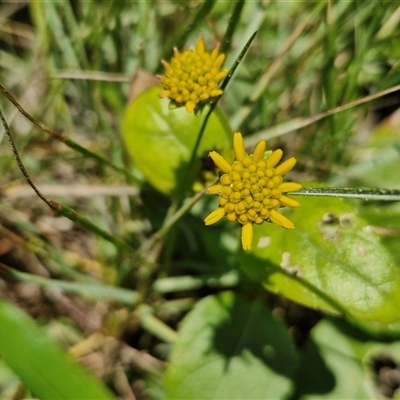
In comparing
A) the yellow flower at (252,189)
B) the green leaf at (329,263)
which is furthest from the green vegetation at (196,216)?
the yellow flower at (252,189)

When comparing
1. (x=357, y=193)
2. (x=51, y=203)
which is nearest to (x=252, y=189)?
(x=357, y=193)

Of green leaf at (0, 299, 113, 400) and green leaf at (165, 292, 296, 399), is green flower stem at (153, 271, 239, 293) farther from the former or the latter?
green leaf at (0, 299, 113, 400)

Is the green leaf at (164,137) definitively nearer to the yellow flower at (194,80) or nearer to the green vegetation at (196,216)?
the green vegetation at (196,216)

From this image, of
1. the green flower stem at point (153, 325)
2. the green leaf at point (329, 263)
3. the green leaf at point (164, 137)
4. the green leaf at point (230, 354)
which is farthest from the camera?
the green flower stem at point (153, 325)

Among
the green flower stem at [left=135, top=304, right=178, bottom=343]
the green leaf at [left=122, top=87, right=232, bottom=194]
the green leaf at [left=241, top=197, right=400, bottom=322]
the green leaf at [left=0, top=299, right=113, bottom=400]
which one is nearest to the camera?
the green leaf at [left=0, top=299, right=113, bottom=400]

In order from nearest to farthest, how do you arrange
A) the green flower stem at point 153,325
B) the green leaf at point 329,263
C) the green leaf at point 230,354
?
the green leaf at point 329,263
the green leaf at point 230,354
the green flower stem at point 153,325

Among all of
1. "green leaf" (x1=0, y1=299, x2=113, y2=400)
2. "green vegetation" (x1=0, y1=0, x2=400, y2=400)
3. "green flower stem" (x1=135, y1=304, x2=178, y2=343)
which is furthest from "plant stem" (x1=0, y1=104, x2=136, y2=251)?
"green flower stem" (x1=135, y1=304, x2=178, y2=343)
